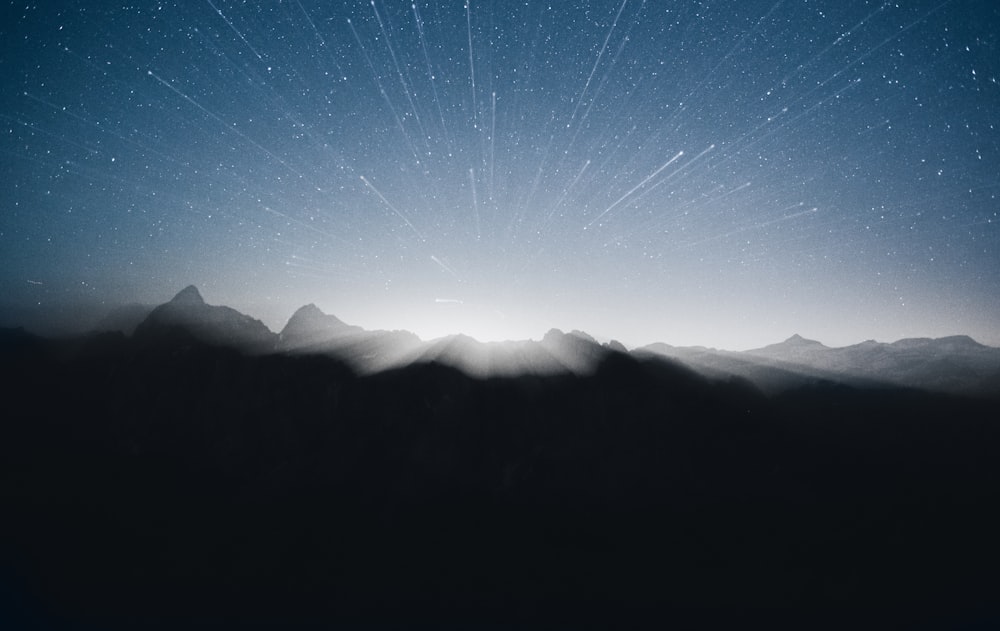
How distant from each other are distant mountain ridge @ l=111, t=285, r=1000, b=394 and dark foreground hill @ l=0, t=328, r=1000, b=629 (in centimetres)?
311

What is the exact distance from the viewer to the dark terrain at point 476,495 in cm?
3152

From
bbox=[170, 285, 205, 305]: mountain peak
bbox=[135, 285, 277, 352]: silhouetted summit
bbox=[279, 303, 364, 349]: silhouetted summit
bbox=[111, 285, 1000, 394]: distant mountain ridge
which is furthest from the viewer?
bbox=[170, 285, 205, 305]: mountain peak

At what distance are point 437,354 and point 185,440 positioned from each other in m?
37.4

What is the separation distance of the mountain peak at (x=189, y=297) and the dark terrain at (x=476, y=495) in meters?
5.30

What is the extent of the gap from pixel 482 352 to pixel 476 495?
24.2 m

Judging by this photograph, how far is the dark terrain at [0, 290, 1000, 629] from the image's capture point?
31516 mm

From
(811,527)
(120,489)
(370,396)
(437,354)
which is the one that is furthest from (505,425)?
(120,489)

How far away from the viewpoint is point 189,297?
63094 millimetres

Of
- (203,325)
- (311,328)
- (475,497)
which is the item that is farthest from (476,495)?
(203,325)

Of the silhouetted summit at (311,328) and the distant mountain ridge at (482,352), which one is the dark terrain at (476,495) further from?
the silhouetted summit at (311,328)

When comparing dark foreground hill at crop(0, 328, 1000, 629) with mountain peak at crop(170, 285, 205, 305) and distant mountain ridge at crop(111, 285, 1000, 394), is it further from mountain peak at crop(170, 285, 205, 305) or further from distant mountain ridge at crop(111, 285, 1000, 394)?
mountain peak at crop(170, 285, 205, 305)

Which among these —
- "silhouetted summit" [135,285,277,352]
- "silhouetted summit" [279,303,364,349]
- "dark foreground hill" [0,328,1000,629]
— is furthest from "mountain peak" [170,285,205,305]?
"silhouetted summit" [279,303,364,349]

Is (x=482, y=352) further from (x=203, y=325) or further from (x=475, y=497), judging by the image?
(x=203, y=325)

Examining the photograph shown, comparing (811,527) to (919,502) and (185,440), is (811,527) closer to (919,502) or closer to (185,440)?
(919,502)
